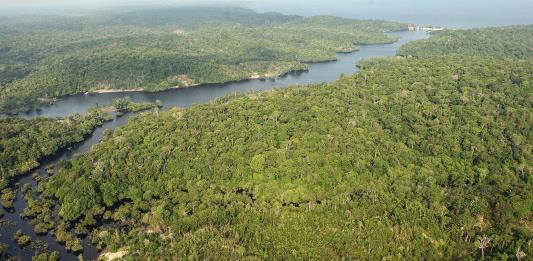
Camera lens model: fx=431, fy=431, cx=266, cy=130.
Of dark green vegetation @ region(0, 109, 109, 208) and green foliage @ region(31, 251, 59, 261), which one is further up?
dark green vegetation @ region(0, 109, 109, 208)

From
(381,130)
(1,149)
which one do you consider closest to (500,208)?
(381,130)

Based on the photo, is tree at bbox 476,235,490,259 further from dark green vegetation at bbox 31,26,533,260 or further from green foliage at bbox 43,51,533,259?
green foliage at bbox 43,51,533,259

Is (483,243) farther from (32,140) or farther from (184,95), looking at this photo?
(184,95)

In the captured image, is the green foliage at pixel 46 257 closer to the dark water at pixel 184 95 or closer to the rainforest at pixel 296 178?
the rainforest at pixel 296 178

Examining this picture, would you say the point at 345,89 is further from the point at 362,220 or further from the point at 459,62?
the point at 362,220

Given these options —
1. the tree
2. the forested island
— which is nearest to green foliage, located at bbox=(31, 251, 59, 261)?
the forested island

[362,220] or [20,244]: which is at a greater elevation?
[362,220]

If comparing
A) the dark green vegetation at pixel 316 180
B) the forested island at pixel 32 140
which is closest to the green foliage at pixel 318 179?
the dark green vegetation at pixel 316 180
